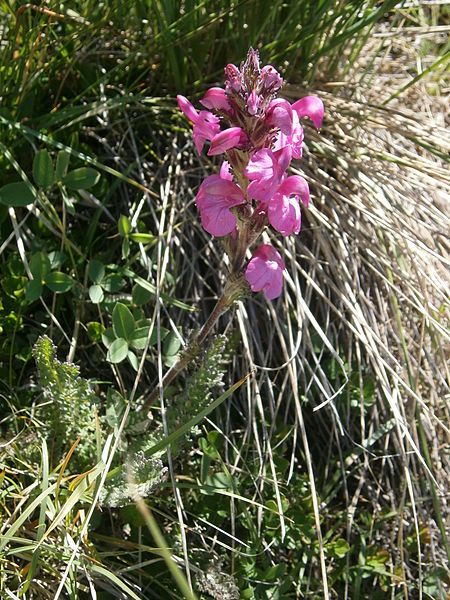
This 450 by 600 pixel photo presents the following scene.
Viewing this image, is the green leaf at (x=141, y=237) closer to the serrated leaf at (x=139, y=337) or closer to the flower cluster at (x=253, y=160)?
the serrated leaf at (x=139, y=337)

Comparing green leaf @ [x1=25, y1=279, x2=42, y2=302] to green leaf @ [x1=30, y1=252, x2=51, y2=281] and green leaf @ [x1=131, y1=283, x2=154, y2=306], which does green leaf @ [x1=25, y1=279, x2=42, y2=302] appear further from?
green leaf @ [x1=131, y1=283, x2=154, y2=306]

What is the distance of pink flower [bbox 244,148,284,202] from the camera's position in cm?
125

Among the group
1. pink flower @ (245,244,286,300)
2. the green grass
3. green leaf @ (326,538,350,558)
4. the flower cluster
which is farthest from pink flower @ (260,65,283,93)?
green leaf @ (326,538,350,558)

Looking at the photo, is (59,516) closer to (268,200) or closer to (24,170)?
(268,200)

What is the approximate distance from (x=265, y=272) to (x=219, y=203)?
14 cm

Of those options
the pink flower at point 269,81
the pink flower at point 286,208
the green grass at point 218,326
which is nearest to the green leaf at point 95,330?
the green grass at point 218,326

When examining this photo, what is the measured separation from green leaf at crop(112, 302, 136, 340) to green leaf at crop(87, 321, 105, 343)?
105mm

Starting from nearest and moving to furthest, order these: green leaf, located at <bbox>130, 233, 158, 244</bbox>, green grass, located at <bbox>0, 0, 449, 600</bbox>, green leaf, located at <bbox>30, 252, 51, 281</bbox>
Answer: green grass, located at <bbox>0, 0, 449, 600</bbox>
green leaf, located at <bbox>30, 252, 51, 281</bbox>
green leaf, located at <bbox>130, 233, 158, 244</bbox>

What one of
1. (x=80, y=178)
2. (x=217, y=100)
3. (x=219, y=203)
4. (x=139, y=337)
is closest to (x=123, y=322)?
(x=139, y=337)

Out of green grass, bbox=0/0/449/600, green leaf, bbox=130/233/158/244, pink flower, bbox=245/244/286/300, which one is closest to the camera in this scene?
pink flower, bbox=245/244/286/300

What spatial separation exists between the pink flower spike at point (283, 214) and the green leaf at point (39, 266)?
2.14 ft

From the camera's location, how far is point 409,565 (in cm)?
194

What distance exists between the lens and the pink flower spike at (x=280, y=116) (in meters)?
1.26

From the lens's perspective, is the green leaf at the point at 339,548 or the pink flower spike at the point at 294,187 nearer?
the pink flower spike at the point at 294,187
